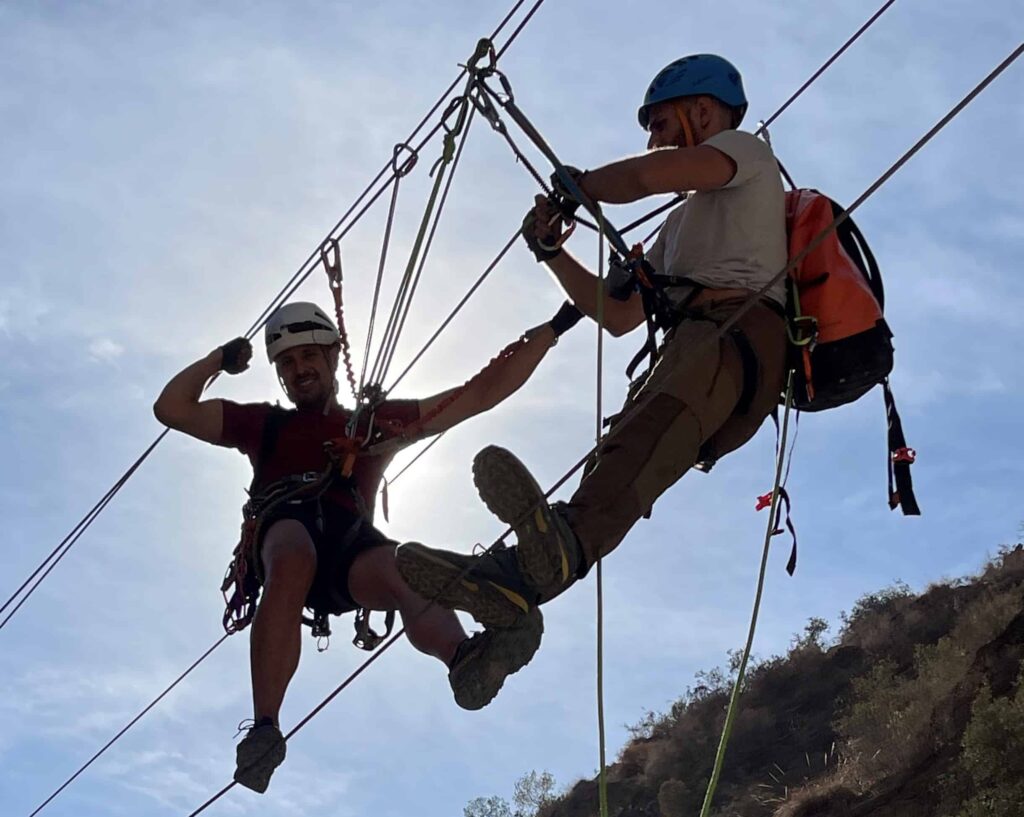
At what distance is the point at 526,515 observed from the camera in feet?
13.6

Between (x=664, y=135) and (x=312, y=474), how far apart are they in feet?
6.04

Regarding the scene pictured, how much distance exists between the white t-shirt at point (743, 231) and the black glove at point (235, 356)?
195cm

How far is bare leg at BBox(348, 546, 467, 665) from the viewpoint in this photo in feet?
17.1

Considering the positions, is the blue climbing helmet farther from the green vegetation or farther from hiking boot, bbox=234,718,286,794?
the green vegetation

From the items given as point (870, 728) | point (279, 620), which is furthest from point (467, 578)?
point (870, 728)

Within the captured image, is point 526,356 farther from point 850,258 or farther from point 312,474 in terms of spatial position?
point 850,258

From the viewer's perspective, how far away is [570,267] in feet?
18.2

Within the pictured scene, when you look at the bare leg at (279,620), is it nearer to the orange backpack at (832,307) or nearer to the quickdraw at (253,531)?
the quickdraw at (253,531)

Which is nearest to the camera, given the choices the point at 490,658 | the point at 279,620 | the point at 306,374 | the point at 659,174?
the point at 659,174

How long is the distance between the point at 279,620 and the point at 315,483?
600 mm

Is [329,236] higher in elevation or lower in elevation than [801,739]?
lower

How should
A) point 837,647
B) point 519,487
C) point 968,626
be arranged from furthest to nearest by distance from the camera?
1. point 837,647
2. point 968,626
3. point 519,487

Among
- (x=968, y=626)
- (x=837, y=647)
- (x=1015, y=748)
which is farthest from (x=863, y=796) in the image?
(x=837, y=647)

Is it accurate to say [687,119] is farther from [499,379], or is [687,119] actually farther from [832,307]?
[499,379]
